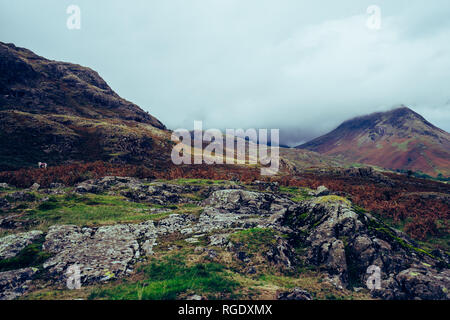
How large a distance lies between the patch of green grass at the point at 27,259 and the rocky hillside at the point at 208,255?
6 cm

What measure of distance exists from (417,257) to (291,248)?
33.7 feet

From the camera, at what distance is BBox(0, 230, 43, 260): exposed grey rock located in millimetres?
16797

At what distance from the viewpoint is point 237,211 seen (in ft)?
109

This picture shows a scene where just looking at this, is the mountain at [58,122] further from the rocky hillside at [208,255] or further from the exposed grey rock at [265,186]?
the rocky hillside at [208,255]

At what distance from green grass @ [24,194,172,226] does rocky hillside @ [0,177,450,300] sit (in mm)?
207

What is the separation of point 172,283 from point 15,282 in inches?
402

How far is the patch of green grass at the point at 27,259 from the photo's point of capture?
615 inches

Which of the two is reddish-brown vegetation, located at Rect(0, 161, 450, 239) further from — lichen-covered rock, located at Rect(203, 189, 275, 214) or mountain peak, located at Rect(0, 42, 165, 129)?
mountain peak, located at Rect(0, 42, 165, 129)

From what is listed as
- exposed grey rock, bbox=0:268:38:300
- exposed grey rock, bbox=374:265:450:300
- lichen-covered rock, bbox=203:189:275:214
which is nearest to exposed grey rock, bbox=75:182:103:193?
lichen-covered rock, bbox=203:189:275:214

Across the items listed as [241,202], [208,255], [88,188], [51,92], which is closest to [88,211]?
[88,188]
